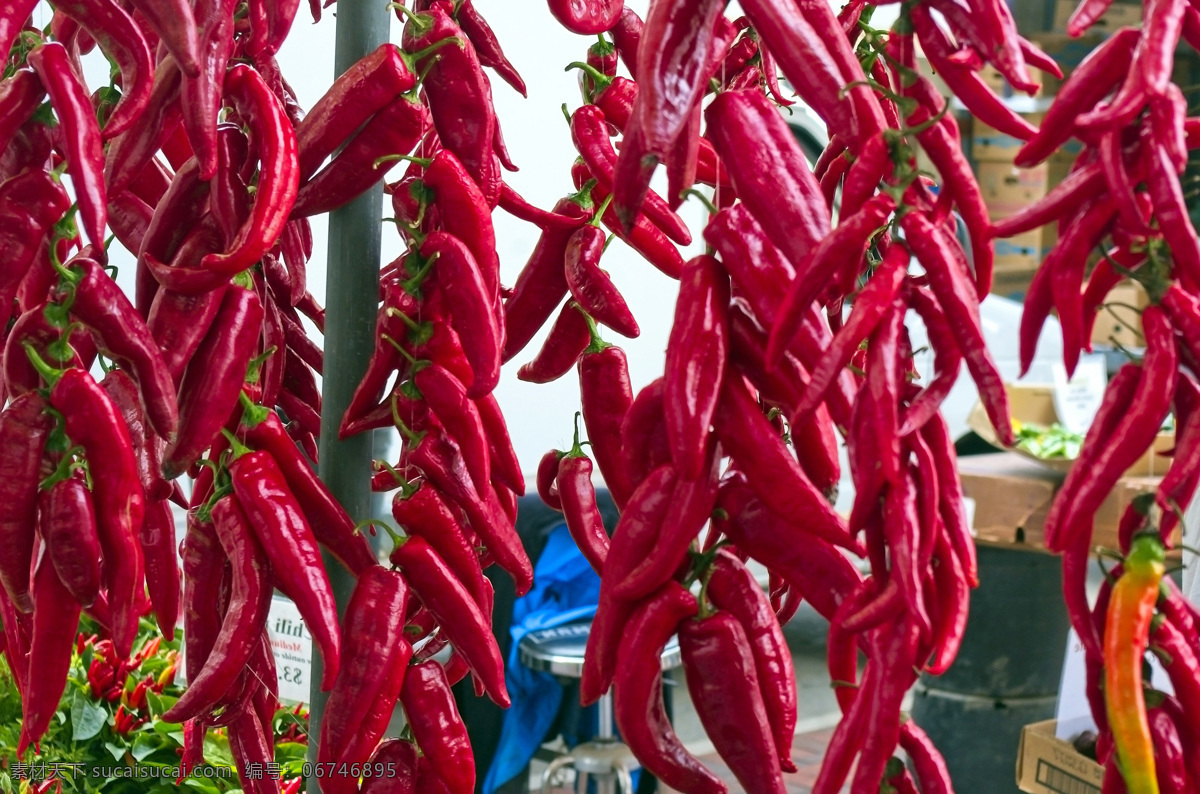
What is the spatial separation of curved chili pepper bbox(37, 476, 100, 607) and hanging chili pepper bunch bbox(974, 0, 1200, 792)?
0.68 metres

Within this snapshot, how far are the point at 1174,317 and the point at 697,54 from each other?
0.32m

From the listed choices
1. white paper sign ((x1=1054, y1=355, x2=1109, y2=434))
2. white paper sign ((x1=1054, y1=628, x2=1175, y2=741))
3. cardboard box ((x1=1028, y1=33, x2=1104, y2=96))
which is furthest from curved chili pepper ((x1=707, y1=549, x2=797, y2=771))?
A: cardboard box ((x1=1028, y1=33, x2=1104, y2=96))

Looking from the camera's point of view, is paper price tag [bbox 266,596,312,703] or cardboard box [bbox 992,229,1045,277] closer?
paper price tag [bbox 266,596,312,703]

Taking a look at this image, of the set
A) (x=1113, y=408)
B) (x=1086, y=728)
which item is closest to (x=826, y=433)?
(x=1113, y=408)

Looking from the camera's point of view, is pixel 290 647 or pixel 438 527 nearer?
pixel 438 527

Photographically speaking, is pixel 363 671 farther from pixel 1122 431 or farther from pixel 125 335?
pixel 1122 431

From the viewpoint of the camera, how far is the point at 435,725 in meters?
1.08

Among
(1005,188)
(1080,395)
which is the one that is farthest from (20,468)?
(1005,188)

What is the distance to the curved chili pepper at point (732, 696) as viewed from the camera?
82 centimetres

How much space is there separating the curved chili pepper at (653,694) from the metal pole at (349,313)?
0.39 meters

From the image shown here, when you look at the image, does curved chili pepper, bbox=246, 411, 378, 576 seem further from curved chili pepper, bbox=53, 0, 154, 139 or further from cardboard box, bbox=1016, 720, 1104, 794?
cardboard box, bbox=1016, 720, 1104, 794

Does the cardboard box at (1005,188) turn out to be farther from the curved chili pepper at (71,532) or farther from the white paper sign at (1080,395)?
the curved chili pepper at (71,532)

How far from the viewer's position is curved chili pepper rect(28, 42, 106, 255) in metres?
0.86

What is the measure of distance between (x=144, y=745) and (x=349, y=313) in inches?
49.3
